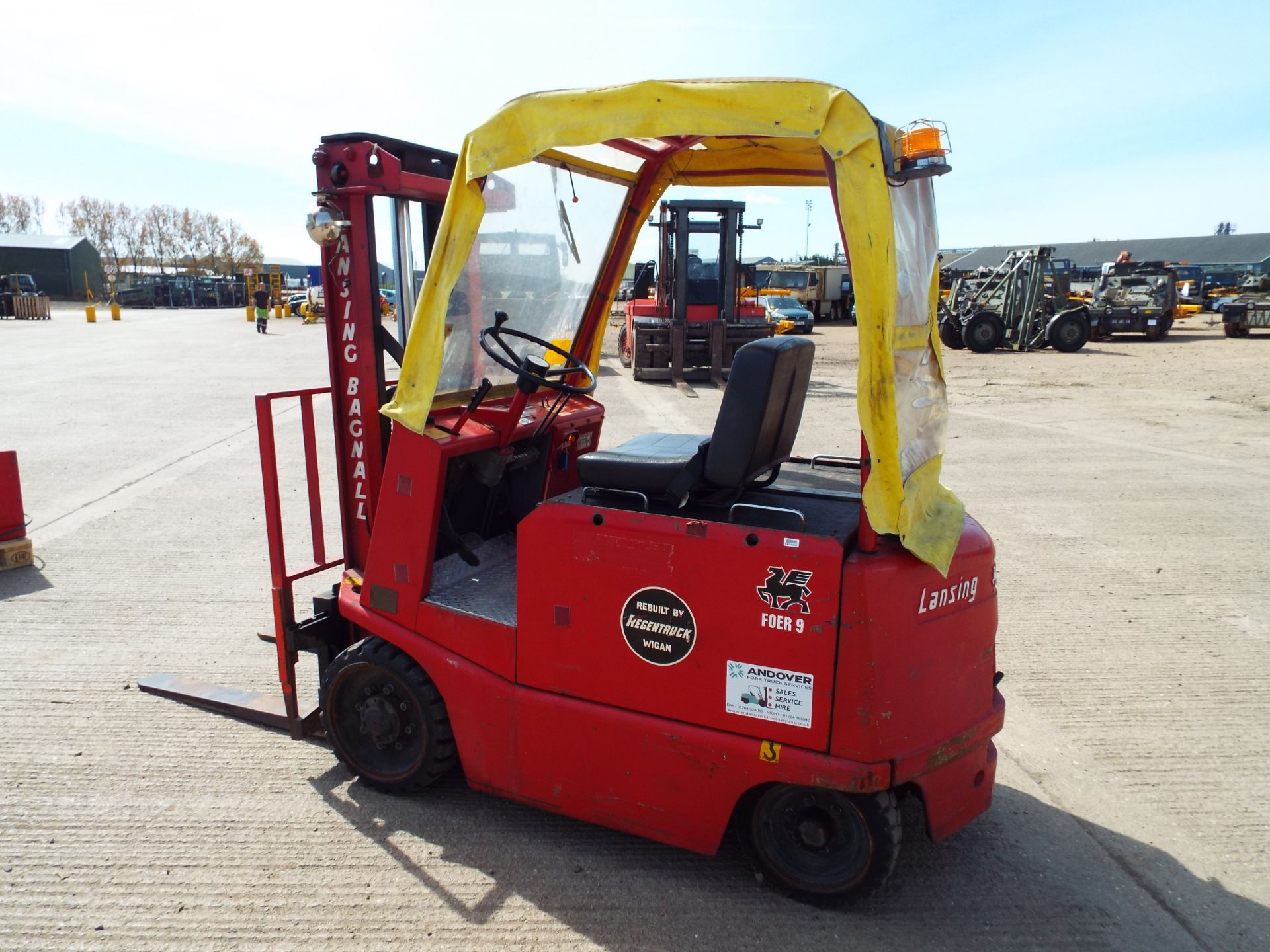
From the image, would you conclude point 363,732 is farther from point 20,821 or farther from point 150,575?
point 150,575

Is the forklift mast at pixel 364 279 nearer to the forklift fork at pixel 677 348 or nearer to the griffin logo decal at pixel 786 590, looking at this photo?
the griffin logo decal at pixel 786 590

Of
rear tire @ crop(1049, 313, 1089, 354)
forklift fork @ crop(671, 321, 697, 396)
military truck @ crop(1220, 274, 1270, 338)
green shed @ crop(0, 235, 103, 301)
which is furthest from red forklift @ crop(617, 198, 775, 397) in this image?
green shed @ crop(0, 235, 103, 301)

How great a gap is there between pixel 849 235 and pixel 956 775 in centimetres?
175

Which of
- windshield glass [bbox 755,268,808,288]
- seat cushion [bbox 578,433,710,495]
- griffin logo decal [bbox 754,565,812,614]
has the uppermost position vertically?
windshield glass [bbox 755,268,808,288]

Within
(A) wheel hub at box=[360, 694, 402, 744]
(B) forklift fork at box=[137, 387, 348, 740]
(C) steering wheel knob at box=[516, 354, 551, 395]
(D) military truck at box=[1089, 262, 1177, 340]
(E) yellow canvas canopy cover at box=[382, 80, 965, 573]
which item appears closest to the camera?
(E) yellow canvas canopy cover at box=[382, 80, 965, 573]

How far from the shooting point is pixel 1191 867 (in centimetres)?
313

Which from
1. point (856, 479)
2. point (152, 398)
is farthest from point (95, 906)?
point (152, 398)

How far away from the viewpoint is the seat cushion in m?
→ 2.90

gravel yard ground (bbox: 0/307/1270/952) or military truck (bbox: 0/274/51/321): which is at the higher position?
military truck (bbox: 0/274/51/321)

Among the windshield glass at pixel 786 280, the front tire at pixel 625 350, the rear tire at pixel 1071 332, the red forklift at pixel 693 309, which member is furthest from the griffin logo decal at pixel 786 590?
the windshield glass at pixel 786 280

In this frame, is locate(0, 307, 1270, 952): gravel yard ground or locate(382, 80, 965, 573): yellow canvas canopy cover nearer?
locate(382, 80, 965, 573): yellow canvas canopy cover

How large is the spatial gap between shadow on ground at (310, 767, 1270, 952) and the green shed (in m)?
70.8

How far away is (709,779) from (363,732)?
4.77 feet

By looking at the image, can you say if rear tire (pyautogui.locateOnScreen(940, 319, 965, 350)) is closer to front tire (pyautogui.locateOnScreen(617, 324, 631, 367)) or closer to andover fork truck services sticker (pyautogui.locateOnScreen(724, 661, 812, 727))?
front tire (pyautogui.locateOnScreen(617, 324, 631, 367))
